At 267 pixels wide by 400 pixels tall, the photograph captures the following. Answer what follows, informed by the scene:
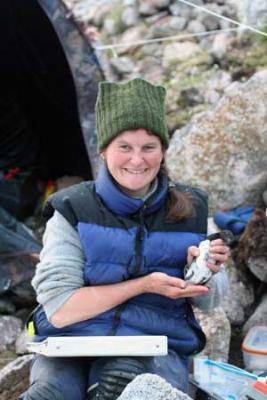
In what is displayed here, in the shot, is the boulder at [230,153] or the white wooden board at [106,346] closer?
the white wooden board at [106,346]

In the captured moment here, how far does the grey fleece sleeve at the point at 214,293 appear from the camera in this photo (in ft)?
8.57

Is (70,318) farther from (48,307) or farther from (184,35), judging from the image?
(184,35)

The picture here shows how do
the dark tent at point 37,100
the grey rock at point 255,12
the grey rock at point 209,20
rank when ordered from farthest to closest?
the grey rock at point 209,20 < the grey rock at point 255,12 < the dark tent at point 37,100

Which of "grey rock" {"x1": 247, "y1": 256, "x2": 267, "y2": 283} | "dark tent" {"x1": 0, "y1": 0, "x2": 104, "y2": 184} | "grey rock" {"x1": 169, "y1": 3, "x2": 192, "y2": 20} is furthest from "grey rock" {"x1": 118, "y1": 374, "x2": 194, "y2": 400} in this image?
"grey rock" {"x1": 169, "y1": 3, "x2": 192, "y2": 20}

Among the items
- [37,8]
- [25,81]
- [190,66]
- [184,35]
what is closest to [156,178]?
[37,8]

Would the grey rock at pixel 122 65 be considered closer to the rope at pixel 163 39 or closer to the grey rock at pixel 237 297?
the rope at pixel 163 39

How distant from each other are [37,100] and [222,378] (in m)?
3.38

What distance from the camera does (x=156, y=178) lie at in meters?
2.64

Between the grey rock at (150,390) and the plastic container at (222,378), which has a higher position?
the grey rock at (150,390)

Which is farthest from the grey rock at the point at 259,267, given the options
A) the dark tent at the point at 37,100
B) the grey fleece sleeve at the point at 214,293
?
the dark tent at the point at 37,100

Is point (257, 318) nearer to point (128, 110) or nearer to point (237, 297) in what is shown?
point (237, 297)

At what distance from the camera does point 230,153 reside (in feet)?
13.9

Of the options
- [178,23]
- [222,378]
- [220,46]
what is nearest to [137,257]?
[222,378]

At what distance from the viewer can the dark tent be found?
5.16 m
